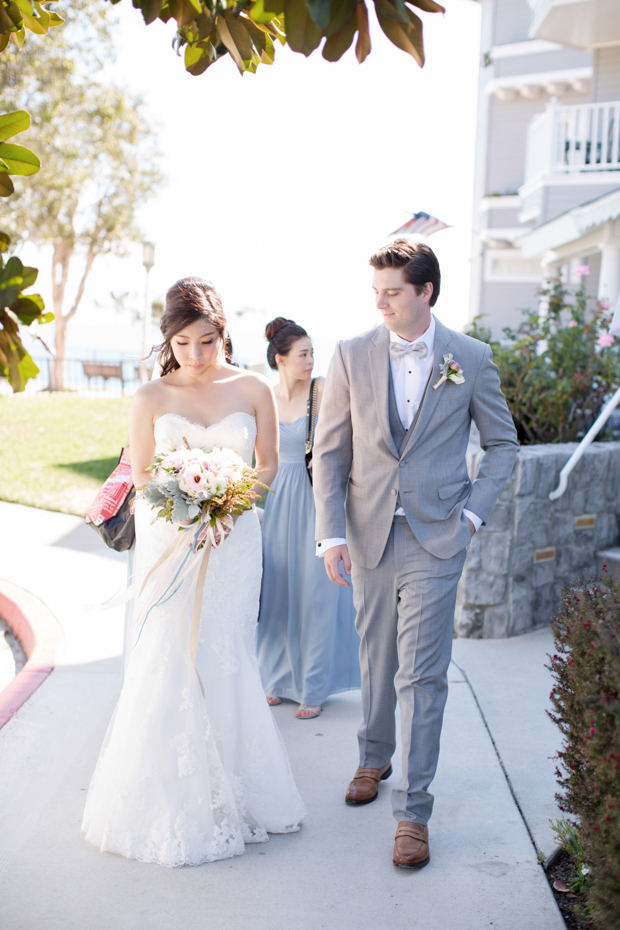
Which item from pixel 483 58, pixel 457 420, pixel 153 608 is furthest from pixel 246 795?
pixel 483 58

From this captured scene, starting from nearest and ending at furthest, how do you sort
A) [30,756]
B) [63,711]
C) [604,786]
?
1. [604,786]
2. [30,756]
3. [63,711]

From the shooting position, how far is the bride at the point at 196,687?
10.4ft

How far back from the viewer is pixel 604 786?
2.38 m

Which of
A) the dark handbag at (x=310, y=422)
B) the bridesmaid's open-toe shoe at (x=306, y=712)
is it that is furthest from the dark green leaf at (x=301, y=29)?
the bridesmaid's open-toe shoe at (x=306, y=712)

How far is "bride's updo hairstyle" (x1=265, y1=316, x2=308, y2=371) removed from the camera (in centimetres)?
513

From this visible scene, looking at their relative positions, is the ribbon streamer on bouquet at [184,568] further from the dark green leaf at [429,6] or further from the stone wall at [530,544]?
the stone wall at [530,544]

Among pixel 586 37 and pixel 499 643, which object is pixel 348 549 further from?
pixel 586 37

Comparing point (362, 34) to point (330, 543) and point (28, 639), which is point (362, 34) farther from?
point (28, 639)

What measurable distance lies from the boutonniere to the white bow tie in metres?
0.10

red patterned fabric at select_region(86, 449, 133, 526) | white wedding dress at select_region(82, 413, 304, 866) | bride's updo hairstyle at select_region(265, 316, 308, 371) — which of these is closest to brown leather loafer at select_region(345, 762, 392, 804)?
white wedding dress at select_region(82, 413, 304, 866)

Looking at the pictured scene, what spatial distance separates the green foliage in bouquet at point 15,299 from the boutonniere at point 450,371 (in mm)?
1916

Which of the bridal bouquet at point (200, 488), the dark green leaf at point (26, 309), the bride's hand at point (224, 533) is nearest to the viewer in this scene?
the dark green leaf at point (26, 309)

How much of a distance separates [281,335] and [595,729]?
342 cm

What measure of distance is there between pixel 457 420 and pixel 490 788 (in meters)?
1.80
